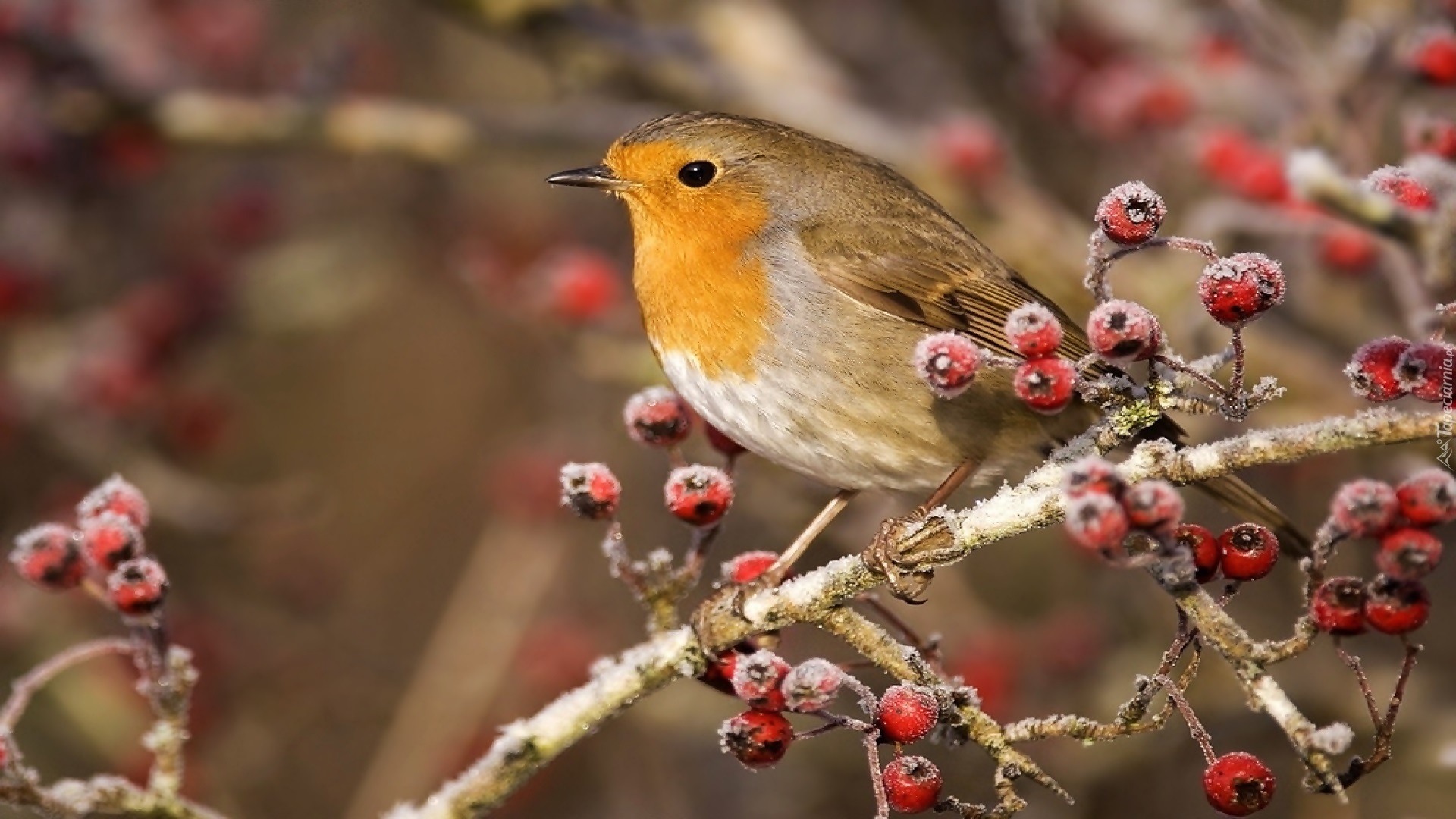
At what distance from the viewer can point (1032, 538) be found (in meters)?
4.48

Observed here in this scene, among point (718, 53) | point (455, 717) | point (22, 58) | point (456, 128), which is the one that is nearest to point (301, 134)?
point (456, 128)

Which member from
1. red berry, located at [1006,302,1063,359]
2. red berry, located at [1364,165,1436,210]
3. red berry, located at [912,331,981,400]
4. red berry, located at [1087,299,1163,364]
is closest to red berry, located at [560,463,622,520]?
red berry, located at [912,331,981,400]

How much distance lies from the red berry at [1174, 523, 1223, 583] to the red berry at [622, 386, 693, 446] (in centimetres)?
81

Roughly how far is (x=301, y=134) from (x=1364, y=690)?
3317 mm

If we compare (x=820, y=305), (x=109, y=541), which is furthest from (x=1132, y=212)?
(x=109, y=541)

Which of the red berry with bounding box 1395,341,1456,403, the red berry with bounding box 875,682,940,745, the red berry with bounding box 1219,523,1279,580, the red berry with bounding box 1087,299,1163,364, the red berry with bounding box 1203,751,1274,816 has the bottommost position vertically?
the red berry with bounding box 1203,751,1274,816

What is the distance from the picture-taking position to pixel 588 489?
2.02 metres

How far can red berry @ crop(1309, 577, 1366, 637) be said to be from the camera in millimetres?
1496

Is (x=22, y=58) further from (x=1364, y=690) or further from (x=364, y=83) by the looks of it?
(x=1364, y=690)

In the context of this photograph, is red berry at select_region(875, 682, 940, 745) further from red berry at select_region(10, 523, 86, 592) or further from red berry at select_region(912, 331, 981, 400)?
red berry at select_region(10, 523, 86, 592)

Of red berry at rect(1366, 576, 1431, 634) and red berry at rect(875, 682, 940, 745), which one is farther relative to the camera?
red berry at rect(875, 682, 940, 745)

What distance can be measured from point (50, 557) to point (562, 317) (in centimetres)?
183

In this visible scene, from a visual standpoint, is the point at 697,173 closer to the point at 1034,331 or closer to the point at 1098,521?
the point at 1034,331

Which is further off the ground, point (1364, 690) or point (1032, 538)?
point (1032, 538)
